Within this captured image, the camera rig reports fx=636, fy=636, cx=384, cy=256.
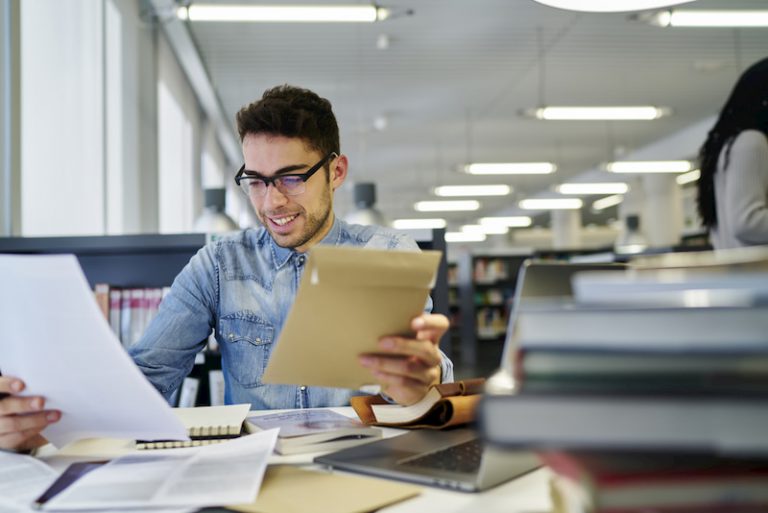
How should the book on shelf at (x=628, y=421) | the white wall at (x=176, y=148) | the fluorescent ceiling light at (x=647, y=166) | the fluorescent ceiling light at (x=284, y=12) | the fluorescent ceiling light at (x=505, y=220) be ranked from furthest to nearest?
the fluorescent ceiling light at (x=505, y=220)
the fluorescent ceiling light at (x=647, y=166)
the white wall at (x=176, y=148)
the fluorescent ceiling light at (x=284, y=12)
the book on shelf at (x=628, y=421)

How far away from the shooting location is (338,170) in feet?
5.08

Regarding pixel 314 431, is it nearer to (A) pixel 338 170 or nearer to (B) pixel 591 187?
(A) pixel 338 170

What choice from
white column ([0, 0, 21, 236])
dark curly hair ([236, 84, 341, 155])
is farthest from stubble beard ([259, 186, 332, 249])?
white column ([0, 0, 21, 236])

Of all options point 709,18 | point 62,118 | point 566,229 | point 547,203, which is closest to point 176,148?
point 62,118

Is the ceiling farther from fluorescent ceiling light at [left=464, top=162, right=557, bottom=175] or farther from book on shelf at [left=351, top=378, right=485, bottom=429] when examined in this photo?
book on shelf at [left=351, top=378, right=485, bottom=429]

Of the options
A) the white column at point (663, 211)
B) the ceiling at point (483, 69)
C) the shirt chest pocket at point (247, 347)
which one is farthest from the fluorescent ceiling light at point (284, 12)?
the white column at point (663, 211)

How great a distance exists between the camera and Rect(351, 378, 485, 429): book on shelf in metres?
0.96

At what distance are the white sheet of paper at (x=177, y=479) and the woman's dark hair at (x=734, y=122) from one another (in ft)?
5.58

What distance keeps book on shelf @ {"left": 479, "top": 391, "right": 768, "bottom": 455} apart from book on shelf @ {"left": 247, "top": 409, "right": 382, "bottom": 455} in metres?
0.52

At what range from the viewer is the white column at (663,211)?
10359mm

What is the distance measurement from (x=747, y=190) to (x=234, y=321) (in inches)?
59.2

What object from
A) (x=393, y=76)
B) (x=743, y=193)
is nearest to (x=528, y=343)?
(x=743, y=193)

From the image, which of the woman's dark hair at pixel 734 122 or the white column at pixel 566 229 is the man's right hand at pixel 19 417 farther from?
the white column at pixel 566 229

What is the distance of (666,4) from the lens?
1.15 m
